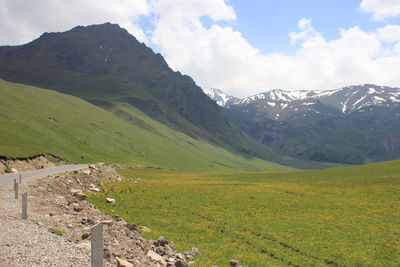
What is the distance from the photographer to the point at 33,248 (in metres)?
15.0

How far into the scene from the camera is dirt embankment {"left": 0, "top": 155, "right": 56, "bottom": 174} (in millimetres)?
63562

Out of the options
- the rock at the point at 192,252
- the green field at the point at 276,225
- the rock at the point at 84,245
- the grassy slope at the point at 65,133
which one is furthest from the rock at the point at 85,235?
the grassy slope at the point at 65,133

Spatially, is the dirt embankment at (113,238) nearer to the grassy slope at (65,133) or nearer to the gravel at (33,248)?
the gravel at (33,248)

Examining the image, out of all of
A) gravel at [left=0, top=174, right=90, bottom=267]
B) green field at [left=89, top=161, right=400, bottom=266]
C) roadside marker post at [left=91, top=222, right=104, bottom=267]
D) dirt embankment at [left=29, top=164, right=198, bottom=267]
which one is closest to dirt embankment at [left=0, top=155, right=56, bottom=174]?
green field at [left=89, top=161, right=400, bottom=266]

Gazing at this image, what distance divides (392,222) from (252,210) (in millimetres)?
15753

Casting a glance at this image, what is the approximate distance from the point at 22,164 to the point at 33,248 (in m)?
64.4

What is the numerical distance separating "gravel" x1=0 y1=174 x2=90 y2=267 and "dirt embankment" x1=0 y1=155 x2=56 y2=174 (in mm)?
49889

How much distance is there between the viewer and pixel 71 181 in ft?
156

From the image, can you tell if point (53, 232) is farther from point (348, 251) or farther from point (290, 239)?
point (348, 251)

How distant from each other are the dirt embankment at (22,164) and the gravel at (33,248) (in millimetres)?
49889

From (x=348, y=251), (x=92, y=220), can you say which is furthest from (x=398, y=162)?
(x=92, y=220)

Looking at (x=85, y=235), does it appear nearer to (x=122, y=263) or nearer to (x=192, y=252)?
(x=122, y=263)

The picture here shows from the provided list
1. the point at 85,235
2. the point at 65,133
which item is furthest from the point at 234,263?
the point at 65,133

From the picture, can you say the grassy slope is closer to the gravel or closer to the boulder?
the gravel
